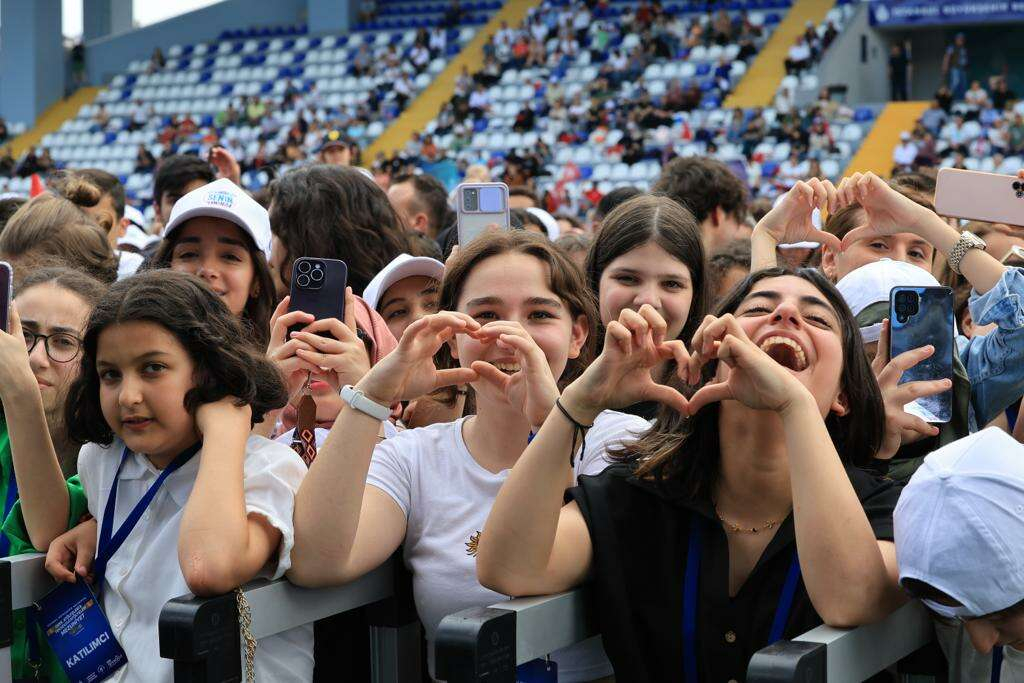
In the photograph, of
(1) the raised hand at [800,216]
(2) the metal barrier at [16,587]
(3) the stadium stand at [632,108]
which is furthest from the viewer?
(3) the stadium stand at [632,108]

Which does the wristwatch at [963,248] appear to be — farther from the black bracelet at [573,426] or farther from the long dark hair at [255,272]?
the long dark hair at [255,272]

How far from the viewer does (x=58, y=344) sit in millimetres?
2740

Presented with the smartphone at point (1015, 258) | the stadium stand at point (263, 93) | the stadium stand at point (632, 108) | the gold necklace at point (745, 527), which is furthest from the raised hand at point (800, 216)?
the stadium stand at point (263, 93)

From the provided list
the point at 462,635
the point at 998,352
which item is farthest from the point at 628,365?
the point at 998,352

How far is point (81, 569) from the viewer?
218 cm

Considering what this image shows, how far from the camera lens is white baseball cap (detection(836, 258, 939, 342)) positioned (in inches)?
108

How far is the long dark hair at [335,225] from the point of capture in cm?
362

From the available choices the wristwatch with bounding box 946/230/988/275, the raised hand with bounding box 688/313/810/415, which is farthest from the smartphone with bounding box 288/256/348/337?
the wristwatch with bounding box 946/230/988/275

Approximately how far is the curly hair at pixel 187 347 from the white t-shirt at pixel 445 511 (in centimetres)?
27

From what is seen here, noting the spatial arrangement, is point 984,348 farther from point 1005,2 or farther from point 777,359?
point 1005,2

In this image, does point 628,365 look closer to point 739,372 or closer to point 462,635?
point 739,372

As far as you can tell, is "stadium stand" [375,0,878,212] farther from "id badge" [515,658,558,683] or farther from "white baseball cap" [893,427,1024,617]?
"white baseball cap" [893,427,1024,617]

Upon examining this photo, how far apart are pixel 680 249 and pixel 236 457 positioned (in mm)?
1475

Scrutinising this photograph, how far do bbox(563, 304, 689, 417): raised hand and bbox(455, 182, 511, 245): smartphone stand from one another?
1268 millimetres
